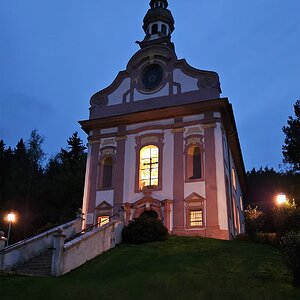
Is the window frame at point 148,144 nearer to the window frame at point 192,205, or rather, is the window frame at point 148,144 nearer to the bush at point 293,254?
the window frame at point 192,205

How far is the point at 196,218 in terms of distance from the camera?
2527 cm

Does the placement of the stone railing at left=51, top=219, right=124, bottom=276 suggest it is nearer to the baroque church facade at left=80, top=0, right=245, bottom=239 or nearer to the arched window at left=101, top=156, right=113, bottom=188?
the baroque church facade at left=80, top=0, right=245, bottom=239

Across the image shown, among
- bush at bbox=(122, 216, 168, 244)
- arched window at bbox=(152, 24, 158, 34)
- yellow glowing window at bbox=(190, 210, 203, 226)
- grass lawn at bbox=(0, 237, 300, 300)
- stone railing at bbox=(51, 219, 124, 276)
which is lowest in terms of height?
grass lawn at bbox=(0, 237, 300, 300)

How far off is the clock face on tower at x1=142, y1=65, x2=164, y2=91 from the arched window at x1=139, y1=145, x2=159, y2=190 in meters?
5.31

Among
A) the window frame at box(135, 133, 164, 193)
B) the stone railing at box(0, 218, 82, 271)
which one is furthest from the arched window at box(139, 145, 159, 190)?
the stone railing at box(0, 218, 82, 271)

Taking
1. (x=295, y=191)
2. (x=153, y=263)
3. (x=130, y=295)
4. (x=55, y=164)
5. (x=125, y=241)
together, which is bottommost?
(x=130, y=295)

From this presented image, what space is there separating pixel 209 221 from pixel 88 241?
919 centimetres

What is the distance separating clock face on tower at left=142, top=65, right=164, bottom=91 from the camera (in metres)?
31.0

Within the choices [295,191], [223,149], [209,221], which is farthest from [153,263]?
[295,191]

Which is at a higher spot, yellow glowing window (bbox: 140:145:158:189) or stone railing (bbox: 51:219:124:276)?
yellow glowing window (bbox: 140:145:158:189)

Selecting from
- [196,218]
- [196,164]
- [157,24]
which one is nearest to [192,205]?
[196,218]

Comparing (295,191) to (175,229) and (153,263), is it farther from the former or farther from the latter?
(153,263)

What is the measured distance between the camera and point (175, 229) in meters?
25.3

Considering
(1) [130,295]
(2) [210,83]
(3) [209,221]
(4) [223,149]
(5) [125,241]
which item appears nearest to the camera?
(1) [130,295]
